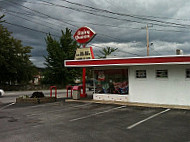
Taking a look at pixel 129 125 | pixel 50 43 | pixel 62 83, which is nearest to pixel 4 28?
pixel 50 43

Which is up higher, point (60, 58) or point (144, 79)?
point (60, 58)

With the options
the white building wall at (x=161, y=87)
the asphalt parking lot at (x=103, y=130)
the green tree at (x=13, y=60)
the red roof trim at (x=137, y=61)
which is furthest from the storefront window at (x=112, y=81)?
the green tree at (x=13, y=60)

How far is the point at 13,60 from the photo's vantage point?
111ft

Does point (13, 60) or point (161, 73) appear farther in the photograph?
point (13, 60)

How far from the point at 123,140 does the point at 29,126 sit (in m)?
4.01

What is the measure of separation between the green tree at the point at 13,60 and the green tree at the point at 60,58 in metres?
4.80

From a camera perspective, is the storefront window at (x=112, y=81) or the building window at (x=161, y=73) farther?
the storefront window at (x=112, y=81)

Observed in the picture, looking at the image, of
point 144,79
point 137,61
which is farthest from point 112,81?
point 137,61

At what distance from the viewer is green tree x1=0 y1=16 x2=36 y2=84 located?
32.0 m

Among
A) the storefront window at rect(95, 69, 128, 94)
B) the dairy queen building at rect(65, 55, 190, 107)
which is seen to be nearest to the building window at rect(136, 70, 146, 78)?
the dairy queen building at rect(65, 55, 190, 107)

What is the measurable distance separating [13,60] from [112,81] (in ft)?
80.4

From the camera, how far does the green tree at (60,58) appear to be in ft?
134

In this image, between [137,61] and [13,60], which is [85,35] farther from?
[13,60]

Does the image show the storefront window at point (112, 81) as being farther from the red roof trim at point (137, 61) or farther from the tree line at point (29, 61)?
the tree line at point (29, 61)
